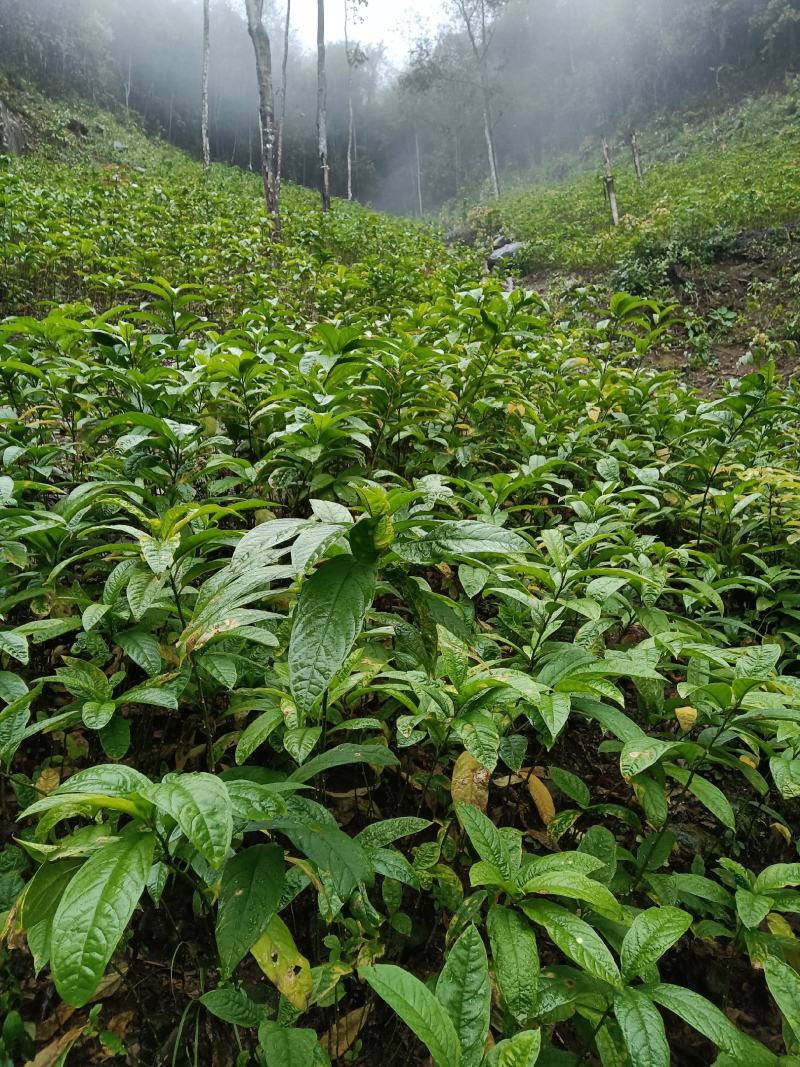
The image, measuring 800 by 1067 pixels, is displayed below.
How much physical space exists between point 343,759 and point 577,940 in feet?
1.61

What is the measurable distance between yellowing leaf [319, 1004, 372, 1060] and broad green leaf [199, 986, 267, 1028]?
0.23m

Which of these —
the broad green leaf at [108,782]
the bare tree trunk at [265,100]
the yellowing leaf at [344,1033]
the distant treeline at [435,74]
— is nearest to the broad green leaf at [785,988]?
the yellowing leaf at [344,1033]

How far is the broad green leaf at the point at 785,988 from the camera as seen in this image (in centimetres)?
95

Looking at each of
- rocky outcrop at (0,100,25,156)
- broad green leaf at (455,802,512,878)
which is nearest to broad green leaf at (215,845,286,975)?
broad green leaf at (455,802,512,878)

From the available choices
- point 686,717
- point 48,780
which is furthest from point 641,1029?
point 48,780

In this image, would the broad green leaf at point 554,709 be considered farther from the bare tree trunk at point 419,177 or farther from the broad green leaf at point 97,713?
the bare tree trunk at point 419,177

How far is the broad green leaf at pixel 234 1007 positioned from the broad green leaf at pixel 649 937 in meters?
0.65

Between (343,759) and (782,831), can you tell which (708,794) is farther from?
(343,759)

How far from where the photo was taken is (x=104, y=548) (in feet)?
4.10

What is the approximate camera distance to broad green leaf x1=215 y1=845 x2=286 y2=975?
2.82ft

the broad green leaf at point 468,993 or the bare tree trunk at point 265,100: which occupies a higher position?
the bare tree trunk at point 265,100

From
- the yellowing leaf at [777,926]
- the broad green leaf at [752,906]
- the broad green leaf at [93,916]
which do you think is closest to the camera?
the broad green leaf at [93,916]

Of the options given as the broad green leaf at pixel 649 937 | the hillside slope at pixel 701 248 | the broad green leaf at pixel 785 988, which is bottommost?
the broad green leaf at pixel 785 988

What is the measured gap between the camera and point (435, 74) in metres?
29.5
